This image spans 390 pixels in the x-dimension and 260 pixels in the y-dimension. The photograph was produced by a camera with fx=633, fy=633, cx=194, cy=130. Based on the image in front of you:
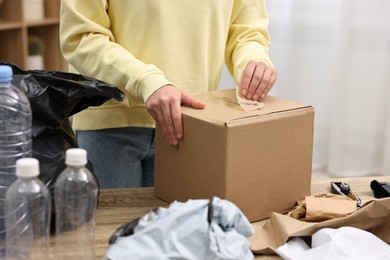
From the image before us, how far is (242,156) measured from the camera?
1305 mm

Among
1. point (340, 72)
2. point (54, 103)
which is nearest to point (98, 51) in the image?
point (54, 103)

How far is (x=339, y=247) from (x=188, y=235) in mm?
318

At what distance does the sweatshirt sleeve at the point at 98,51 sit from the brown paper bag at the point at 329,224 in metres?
0.42

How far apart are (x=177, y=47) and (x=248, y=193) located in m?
0.47

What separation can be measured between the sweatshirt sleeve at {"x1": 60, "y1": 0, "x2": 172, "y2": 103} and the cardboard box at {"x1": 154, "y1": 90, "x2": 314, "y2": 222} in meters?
0.13

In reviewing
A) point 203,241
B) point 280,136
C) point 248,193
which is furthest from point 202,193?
point 203,241

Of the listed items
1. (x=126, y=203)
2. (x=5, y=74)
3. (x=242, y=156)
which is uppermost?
(x=5, y=74)

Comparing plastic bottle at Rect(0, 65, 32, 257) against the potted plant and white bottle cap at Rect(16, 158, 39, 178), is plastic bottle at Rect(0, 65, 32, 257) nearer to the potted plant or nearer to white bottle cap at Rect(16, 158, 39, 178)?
white bottle cap at Rect(16, 158, 39, 178)

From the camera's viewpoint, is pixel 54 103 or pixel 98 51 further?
pixel 98 51

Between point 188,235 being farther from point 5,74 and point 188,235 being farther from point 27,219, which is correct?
point 5,74

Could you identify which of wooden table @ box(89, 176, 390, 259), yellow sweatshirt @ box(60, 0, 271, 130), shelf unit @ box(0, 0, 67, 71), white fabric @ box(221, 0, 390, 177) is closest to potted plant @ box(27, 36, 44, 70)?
shelf unit @ box(0, 0, 67, 71)

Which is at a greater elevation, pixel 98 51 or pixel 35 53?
pixel 98 51

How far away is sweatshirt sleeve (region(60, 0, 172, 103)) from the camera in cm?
148

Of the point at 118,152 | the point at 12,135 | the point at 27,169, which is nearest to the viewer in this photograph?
the point at 27,169
